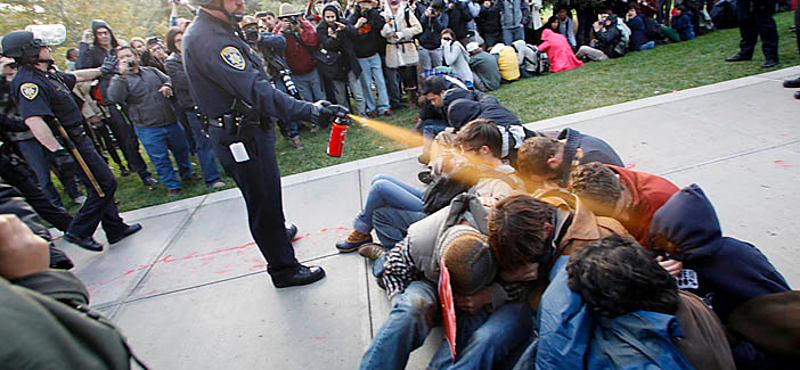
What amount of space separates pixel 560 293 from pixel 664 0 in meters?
11.4

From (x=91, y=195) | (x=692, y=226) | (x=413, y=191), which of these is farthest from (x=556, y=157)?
(x=91, y=195)

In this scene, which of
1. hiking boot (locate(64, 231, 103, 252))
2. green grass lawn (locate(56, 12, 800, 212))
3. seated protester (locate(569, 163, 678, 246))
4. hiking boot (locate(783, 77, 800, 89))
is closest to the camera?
seated protester (locate(569, 163, 678, 246))

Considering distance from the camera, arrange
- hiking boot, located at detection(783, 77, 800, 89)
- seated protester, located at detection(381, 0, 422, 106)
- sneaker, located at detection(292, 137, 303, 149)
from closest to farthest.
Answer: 1. hiking boot, located at detection(783, 77, 800, 89)
2. sneaker, located at detection(292, 137, 303, 149)
3. seated protester, located at detection(381, 0, 422, 106)

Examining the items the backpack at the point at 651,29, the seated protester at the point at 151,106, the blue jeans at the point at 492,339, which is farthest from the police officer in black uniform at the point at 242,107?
the backpack at the point at 651,29

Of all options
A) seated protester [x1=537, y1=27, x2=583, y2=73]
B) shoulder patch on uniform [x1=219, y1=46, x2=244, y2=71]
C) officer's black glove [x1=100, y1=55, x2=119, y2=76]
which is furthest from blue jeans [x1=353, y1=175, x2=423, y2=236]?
seated protester [x1=537, y1=27, x2=583, y2=73]

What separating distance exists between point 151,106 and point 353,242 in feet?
11.4

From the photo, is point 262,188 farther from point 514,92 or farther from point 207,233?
point 514,92

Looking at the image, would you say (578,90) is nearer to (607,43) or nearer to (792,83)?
(792,83)

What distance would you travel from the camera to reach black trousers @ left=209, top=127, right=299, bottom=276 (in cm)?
244

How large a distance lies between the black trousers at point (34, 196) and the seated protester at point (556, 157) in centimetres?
442

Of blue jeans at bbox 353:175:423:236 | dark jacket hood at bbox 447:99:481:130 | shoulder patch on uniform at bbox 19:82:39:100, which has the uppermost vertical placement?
shoulder patch on uniform at bbox 19:82:39:100

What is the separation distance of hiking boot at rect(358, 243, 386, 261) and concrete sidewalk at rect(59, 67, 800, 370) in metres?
0.09

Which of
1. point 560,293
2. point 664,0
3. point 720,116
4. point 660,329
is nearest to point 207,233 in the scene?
point 560,293

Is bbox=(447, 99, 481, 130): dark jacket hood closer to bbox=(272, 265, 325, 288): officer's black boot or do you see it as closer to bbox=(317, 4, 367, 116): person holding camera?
bbox=(272, 265, 325, 288): officer's black boot
